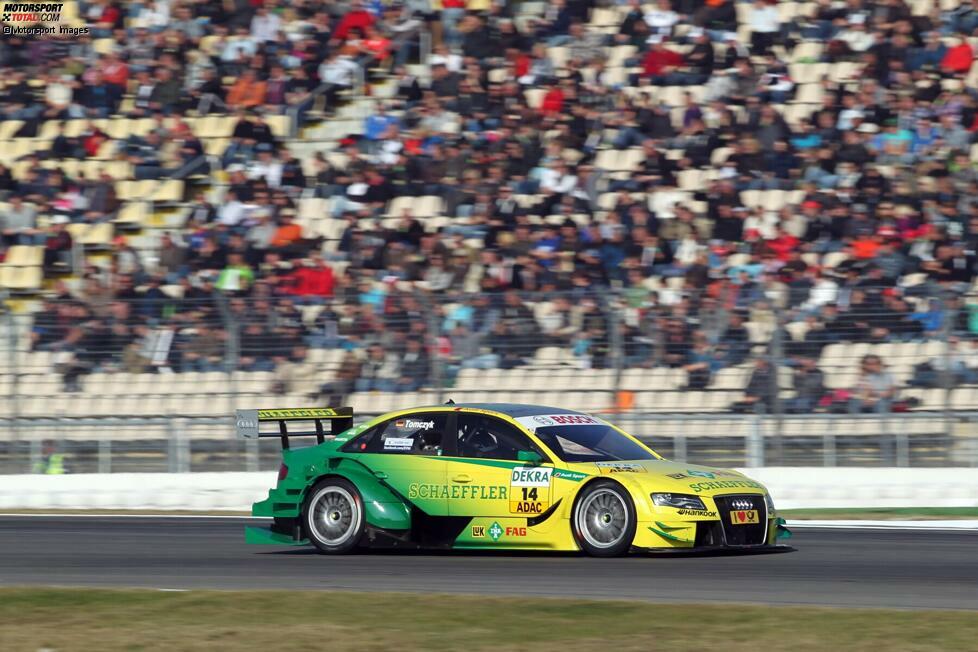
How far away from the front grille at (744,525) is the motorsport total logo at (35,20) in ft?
51.1

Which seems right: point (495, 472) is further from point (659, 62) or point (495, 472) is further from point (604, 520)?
point (659, 62)

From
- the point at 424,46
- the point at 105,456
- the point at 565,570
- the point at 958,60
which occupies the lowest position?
the point at 565,570

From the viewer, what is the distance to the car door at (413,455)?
10.2 m

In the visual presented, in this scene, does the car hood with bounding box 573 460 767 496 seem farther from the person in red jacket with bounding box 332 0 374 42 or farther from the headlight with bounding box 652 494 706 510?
the person in red jacket with bounding box 332 0 374 42

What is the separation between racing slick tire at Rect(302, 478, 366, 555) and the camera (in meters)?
10.3

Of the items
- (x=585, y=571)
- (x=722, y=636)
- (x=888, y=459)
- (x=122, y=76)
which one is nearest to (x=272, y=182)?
(x=122, y=76)

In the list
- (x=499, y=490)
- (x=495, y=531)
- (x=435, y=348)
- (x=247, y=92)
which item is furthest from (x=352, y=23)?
(x=495, y=531)

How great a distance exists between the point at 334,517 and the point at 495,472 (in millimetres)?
1206

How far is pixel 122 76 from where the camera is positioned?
21062mm

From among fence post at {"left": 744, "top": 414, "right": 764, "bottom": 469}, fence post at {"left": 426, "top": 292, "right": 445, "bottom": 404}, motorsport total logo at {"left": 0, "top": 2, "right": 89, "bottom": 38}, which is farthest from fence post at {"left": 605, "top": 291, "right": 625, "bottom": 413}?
motorsport total logo at {"left": 0, "top": 2, "right": 89, "bottom": 38}

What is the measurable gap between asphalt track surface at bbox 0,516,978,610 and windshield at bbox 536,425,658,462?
2.23 feet

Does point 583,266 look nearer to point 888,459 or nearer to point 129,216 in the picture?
point 888,459

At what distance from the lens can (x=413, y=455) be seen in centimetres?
1045

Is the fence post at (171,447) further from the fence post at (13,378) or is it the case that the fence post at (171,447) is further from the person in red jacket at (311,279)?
the person in red jacket at (311,279)
